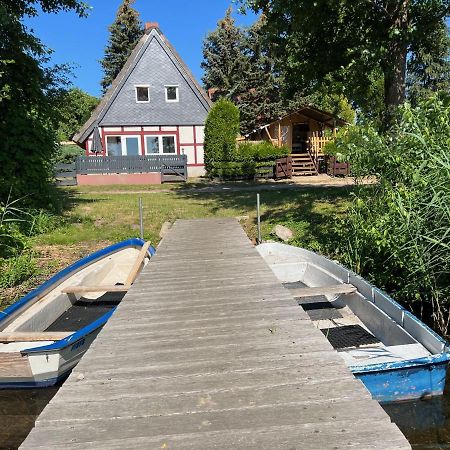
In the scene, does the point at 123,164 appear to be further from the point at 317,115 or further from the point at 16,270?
the point at 16,270

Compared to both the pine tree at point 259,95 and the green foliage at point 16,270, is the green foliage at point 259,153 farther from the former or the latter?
the pine tree at point 259,95

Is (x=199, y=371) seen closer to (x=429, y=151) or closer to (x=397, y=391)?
(x=397, y=391)

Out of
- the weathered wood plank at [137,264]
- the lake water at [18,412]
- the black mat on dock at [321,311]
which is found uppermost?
the weathered wood plank at [137,264]

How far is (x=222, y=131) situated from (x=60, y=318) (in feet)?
62.1

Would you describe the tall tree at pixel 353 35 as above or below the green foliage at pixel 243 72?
below

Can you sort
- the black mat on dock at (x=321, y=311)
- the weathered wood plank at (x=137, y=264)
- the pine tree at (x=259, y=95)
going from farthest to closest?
the pine tree at (x=259, y=95) → the weathered wood plank at (x=137, y=264) → the black mat on dock at (x=321, y=311)

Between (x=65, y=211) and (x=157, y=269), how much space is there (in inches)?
333

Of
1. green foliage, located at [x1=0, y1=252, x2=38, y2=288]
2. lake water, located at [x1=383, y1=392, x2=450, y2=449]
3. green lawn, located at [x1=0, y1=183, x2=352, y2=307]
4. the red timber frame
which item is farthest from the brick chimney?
lake water, located at [x1=383, y1=392, x2=450, y2=449]

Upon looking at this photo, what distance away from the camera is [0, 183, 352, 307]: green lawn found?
32.2 feet

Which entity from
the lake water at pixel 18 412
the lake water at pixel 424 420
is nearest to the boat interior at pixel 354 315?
the lake water at pixel 424 420

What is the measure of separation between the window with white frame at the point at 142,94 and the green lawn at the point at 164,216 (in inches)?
414

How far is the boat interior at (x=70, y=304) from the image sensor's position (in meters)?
5.10

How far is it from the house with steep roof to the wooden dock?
23.7 meters

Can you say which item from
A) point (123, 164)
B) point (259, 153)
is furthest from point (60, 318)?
point (123, 164)
